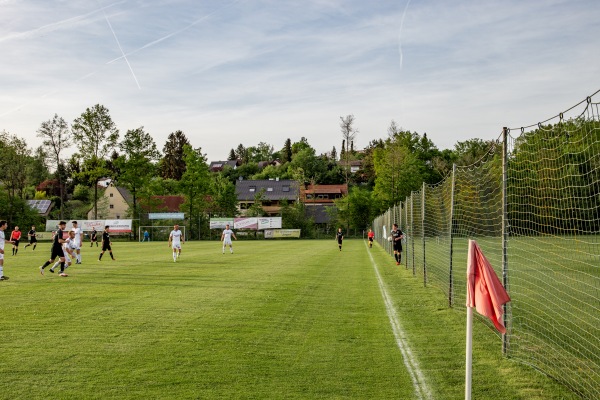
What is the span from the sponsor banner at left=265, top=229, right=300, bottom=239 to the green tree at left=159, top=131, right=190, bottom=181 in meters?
69.7

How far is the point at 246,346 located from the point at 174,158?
447ft

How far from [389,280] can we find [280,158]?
513ft

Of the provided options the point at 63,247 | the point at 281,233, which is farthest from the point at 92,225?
the point at 63,247

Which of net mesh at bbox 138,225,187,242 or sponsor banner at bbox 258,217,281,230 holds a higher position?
sponsor banner at bbox 258,217,281,230

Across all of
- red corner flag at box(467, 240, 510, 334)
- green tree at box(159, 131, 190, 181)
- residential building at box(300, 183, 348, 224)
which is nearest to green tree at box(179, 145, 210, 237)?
residential building at box(300, 183, 348, 224)

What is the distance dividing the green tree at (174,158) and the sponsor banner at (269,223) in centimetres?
6972

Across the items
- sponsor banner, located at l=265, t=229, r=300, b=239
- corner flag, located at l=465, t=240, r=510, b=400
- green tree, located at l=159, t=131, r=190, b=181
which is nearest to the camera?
corner flag, located at l=465, t=240, r=510, b=400

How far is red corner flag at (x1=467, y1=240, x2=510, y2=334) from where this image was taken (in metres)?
5.10

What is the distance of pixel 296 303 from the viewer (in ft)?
38.9

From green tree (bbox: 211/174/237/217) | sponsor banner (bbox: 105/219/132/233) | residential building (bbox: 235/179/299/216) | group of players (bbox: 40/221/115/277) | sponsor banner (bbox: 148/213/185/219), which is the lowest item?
group of players (bbox: 40/221/115/277)

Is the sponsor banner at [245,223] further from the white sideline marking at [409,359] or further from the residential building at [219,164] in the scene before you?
the residential building at [219,164]

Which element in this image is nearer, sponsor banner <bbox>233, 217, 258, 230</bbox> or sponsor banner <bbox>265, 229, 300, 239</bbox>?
sponsor banner <bbox>233, 217, 258, 230</bbox>

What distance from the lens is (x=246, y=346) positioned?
7703 millimetres

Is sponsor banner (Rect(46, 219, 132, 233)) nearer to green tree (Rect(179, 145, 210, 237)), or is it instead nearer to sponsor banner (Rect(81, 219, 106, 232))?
sponsor banner (Rect(81, 219, 106, 232))
